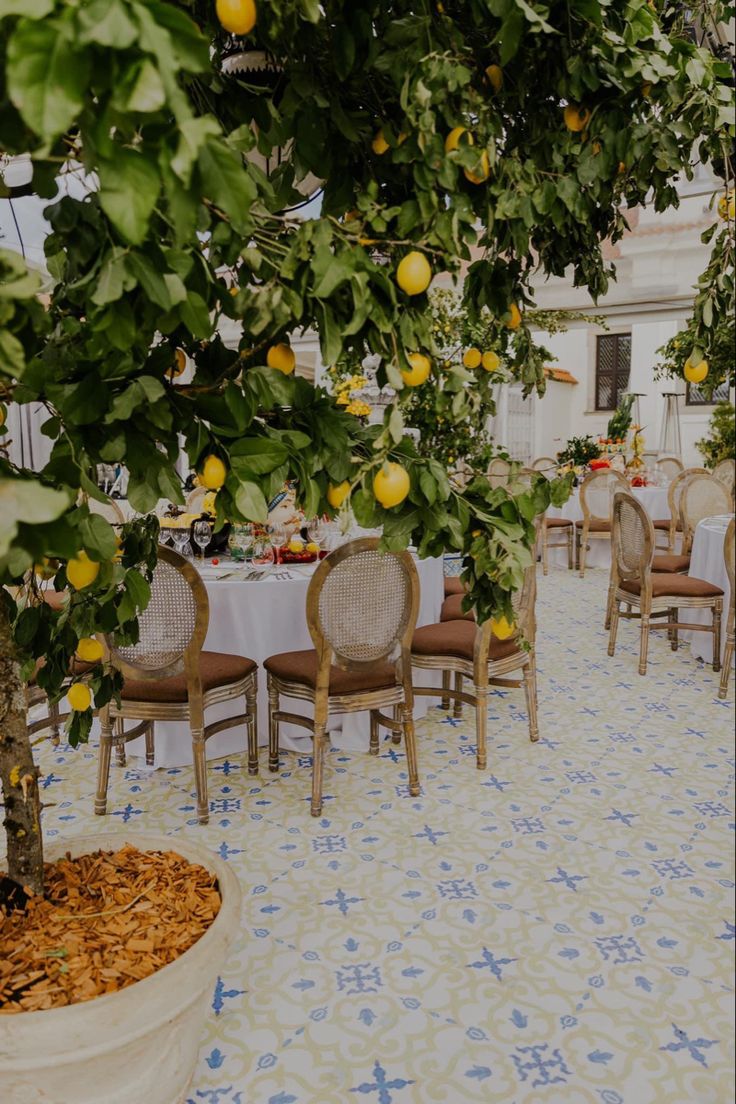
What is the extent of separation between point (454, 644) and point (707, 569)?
2209 mm

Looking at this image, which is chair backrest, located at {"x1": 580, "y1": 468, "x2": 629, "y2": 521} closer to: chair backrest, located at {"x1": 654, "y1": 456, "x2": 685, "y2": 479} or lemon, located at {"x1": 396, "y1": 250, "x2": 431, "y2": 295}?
chair backrest, located at {"x1": 654, "y1": 456, "x2": 685, "y2": 479}

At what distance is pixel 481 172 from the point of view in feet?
2.59

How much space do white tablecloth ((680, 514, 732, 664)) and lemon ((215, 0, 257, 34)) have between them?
4243mm

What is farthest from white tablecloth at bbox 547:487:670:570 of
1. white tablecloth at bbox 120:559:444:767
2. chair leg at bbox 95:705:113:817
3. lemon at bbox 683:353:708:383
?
lemon at bbox 683:353:708:383

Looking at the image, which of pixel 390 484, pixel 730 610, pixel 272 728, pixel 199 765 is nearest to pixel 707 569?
pixel 730 610

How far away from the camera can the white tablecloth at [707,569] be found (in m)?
4.54

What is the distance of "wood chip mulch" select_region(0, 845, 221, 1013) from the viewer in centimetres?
124

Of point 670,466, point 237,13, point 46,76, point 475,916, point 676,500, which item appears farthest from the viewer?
point 670,466

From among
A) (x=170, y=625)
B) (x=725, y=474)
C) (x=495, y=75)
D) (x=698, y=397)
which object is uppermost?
(x=698, y=397)

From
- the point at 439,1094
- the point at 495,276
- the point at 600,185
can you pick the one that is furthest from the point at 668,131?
the point at 439,1094

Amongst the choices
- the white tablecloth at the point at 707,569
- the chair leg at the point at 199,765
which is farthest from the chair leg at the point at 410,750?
the white tablecloth at the point at 707,569

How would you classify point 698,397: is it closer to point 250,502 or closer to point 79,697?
point 79,697

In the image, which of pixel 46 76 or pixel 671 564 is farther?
pixel 671 564

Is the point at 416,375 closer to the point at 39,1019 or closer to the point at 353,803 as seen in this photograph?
the point at 39,1019
